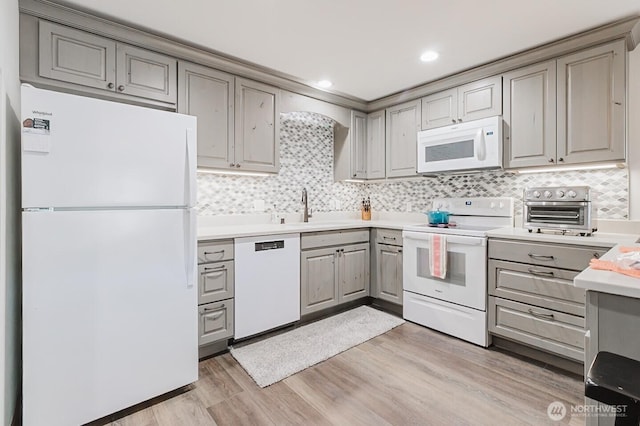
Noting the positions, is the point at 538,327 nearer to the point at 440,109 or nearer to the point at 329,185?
the point at 440,109

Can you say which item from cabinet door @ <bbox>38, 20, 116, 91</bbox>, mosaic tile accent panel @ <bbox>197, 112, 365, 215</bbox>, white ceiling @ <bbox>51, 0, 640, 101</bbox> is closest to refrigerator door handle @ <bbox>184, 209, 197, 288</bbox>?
mosaic tile accent panel @ <bbox>197, 112, 365, 215</bbox>

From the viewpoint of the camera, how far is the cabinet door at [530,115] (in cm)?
241

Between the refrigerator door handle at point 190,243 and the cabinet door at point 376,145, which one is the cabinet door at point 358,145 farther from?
the refrigerator door handle at point 190,243

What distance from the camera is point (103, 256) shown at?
159 cm

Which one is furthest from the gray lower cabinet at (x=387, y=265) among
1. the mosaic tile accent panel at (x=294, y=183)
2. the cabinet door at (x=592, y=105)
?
the cabinet door at (x=592, y=105)

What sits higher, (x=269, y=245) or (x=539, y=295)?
(x=269, y=245)

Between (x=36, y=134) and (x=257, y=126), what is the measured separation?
1.68 meters

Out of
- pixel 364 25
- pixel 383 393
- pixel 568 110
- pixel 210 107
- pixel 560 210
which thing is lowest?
pixel 383 393

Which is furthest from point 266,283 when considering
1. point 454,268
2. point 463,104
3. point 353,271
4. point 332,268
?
point 463,104

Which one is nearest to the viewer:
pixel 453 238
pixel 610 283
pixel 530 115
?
pixel 610 283

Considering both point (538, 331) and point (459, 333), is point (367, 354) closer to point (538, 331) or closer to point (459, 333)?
point (459, 333)

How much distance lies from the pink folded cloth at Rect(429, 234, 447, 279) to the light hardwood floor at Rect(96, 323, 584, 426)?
64cm

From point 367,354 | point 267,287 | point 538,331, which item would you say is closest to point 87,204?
point 267,287

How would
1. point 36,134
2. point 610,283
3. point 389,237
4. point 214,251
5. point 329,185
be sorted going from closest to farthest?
point 610,283
point 36,134
point 214,251
point 389,237
point 329,185
